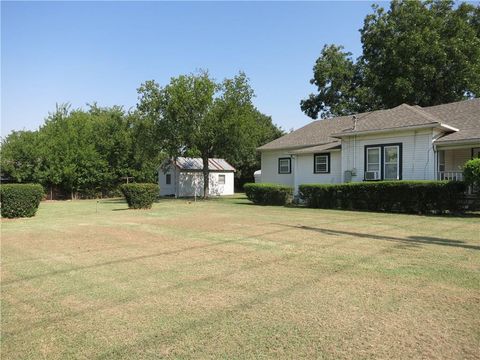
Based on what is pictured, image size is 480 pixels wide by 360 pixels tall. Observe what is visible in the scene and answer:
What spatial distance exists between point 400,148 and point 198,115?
1434 centimetres

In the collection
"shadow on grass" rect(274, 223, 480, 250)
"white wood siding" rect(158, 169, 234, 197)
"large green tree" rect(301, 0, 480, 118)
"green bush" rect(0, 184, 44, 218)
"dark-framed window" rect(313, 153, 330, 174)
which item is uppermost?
"large green tree" rect(301, 0, 480, 118)

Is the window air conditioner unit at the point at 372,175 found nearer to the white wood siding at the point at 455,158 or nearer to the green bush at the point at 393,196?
the green bush at the point at 393,196

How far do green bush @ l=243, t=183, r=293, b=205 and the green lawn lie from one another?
11.9 meters

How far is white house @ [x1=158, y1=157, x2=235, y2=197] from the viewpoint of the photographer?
36.0 m

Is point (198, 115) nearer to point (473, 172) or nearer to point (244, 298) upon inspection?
point (473, 172)

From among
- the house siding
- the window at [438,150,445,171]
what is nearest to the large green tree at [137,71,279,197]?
the house siding

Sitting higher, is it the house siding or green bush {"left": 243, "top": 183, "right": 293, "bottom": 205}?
the house siding

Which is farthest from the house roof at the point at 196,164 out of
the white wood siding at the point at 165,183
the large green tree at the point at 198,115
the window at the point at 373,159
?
the window at the point at 373,159

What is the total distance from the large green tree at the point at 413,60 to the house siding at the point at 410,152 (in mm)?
11740

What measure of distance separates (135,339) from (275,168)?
24554 millimetres

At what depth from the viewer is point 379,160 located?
18953mm

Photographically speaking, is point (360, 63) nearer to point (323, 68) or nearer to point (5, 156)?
point (323, 68)

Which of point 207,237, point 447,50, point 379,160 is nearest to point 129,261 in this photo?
point 207,237

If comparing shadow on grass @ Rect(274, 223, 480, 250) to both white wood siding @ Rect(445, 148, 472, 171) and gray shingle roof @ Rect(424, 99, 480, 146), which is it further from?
white wood siding @ Rect(445, 148, 472, 171)
